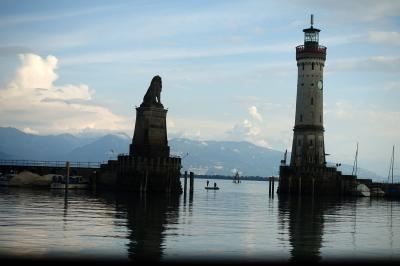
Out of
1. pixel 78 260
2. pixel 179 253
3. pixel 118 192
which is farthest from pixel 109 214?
pixel 118 192

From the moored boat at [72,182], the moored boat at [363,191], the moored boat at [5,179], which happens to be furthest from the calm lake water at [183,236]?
the moored boat at [363,191]

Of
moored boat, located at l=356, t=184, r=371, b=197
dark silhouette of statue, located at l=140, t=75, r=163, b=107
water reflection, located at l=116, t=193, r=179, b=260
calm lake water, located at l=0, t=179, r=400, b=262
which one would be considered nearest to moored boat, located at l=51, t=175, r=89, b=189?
dark silhouette of statue, located at l=140, t=75, r=163, b=107

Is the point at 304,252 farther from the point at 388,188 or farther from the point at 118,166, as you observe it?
the point at 388,188

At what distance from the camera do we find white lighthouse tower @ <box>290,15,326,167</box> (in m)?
→ 114

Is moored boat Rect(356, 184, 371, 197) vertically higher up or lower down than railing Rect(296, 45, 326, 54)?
lower down

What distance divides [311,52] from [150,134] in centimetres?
3277

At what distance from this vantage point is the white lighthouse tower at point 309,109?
114438 mm

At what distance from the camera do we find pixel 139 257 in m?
31.9

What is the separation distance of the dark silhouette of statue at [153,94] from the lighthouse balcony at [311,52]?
26231 millimetres

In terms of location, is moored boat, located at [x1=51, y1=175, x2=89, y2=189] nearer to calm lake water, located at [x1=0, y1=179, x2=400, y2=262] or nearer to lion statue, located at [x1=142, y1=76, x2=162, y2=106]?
lion statue, located at [x1=142, y1=76, x2=162, y2=106]

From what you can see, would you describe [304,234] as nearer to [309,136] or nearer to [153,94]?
[153,94]

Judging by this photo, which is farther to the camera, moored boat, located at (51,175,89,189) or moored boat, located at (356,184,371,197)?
moored boat, located at (356,184,371,197)

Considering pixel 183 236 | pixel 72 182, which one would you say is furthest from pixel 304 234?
pixel 72 182

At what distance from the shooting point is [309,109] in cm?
11456
